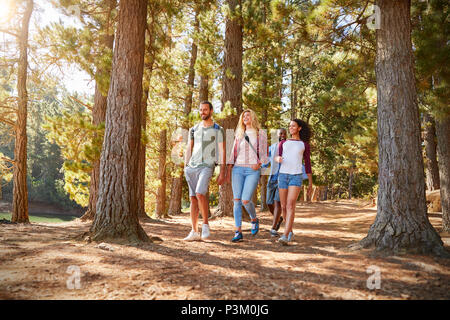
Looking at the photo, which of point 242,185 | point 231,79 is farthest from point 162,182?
point 242,185

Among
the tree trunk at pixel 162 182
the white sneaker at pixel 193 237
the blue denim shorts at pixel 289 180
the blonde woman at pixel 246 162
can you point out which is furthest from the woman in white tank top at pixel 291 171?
the tree trunk at pixel 162 182

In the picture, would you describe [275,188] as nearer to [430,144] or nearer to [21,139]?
[430,144]

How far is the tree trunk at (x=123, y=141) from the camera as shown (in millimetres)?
4219

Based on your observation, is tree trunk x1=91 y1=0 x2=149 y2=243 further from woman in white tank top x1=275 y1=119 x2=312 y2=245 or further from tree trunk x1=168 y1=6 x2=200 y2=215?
tree trunk x1=168 y1=6 x2=200 y2=215

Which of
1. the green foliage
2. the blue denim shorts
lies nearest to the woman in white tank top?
the blue denim shorts

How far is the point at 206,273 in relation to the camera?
2.80 m

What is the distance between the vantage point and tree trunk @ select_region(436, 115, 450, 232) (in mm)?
6605

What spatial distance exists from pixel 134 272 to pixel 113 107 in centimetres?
264

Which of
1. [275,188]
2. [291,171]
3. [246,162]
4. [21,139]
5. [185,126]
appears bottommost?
[275,188]

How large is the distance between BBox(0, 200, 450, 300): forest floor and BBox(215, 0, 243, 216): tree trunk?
174 inches

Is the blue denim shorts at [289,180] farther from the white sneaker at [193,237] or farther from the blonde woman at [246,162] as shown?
the white sneaker at [193,237]

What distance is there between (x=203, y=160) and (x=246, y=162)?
2.36 feet

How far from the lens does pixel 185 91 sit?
12.4 meters
